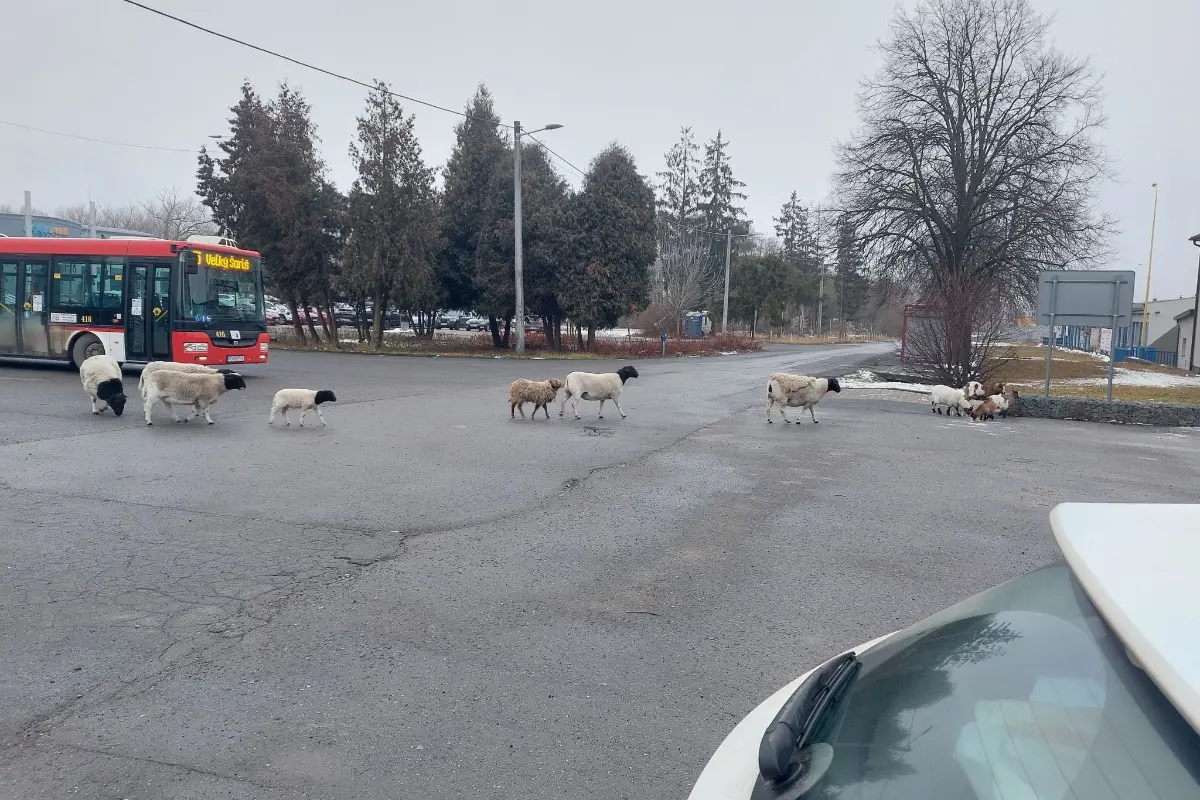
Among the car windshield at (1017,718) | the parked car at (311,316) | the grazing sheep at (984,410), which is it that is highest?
the parked car at (311,316)

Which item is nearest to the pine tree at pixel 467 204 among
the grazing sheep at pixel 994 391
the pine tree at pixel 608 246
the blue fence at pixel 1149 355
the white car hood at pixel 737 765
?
the pine tree at pixel 608 246

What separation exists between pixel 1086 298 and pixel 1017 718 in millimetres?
19290

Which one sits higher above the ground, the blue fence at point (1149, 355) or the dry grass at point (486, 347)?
→ the blue fence at point (1149, 355)

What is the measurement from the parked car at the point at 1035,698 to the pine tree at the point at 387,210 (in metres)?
35.7

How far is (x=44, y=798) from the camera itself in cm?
323

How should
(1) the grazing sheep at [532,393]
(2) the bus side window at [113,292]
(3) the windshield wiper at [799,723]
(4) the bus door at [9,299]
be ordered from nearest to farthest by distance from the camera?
(3) the windshield wiper at [799,723]
(1) the grazing sheep at [532,393]
(2) the bus side window at [113,292]
(4) the bus door at [9,299]

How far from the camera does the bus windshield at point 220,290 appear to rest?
20.1 m

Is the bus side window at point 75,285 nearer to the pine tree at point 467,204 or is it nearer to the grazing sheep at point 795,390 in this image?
the grazing sheep at point 795,390

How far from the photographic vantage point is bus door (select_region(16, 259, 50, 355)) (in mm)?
20547

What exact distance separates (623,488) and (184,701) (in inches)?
229

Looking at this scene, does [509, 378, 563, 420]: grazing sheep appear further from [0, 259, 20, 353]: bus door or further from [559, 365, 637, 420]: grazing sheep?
[0, 259, 20, 353]: bus door

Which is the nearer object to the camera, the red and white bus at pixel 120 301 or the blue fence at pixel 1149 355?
the red and white bus at pixel 120 301

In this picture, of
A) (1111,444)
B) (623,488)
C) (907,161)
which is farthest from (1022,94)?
(623,488)

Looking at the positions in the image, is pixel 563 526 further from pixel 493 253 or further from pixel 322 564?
pixel 493 253
